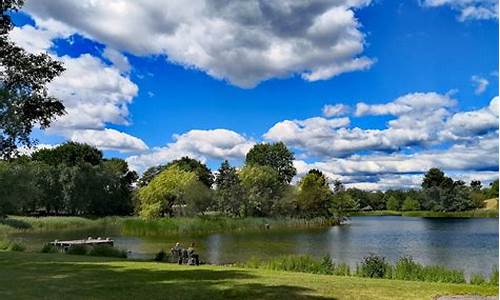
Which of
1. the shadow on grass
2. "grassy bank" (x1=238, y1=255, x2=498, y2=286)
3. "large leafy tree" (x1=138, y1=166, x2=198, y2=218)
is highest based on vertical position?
"large leafy tree" (x1=138, y1=166, x2=198, y2=218)

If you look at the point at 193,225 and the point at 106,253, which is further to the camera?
the point at 193,225

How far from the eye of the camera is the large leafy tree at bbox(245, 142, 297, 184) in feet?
396

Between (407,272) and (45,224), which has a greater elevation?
(45,224)

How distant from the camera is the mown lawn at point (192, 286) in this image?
1267cm

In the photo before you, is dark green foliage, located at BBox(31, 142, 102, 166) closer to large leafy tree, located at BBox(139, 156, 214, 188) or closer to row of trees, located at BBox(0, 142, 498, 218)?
row of trees, located at BBox(0, 142, 498, 218)

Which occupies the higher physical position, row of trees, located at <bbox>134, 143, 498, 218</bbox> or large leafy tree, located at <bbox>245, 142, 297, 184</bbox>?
A: large leafy tree, located at <bbox>245, 142, 297, 184</bbox>

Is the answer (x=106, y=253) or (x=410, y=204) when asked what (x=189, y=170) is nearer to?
(x=410, y=204)

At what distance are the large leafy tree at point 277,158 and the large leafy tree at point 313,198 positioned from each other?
921 inches

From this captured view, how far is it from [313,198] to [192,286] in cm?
7634

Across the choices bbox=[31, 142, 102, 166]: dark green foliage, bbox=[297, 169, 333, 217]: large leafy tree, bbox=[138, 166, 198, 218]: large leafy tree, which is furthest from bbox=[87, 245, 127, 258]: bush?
bbox=[31, 142, 102, 166]: dark green foliage

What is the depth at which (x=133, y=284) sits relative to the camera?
14695mm

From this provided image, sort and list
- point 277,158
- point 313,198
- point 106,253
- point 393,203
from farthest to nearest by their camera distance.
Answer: point 393,203, point 277,158, point 313,198, point 106,253

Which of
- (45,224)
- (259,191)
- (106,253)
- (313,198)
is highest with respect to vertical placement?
(259,191)

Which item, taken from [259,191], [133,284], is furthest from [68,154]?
[133,284]
